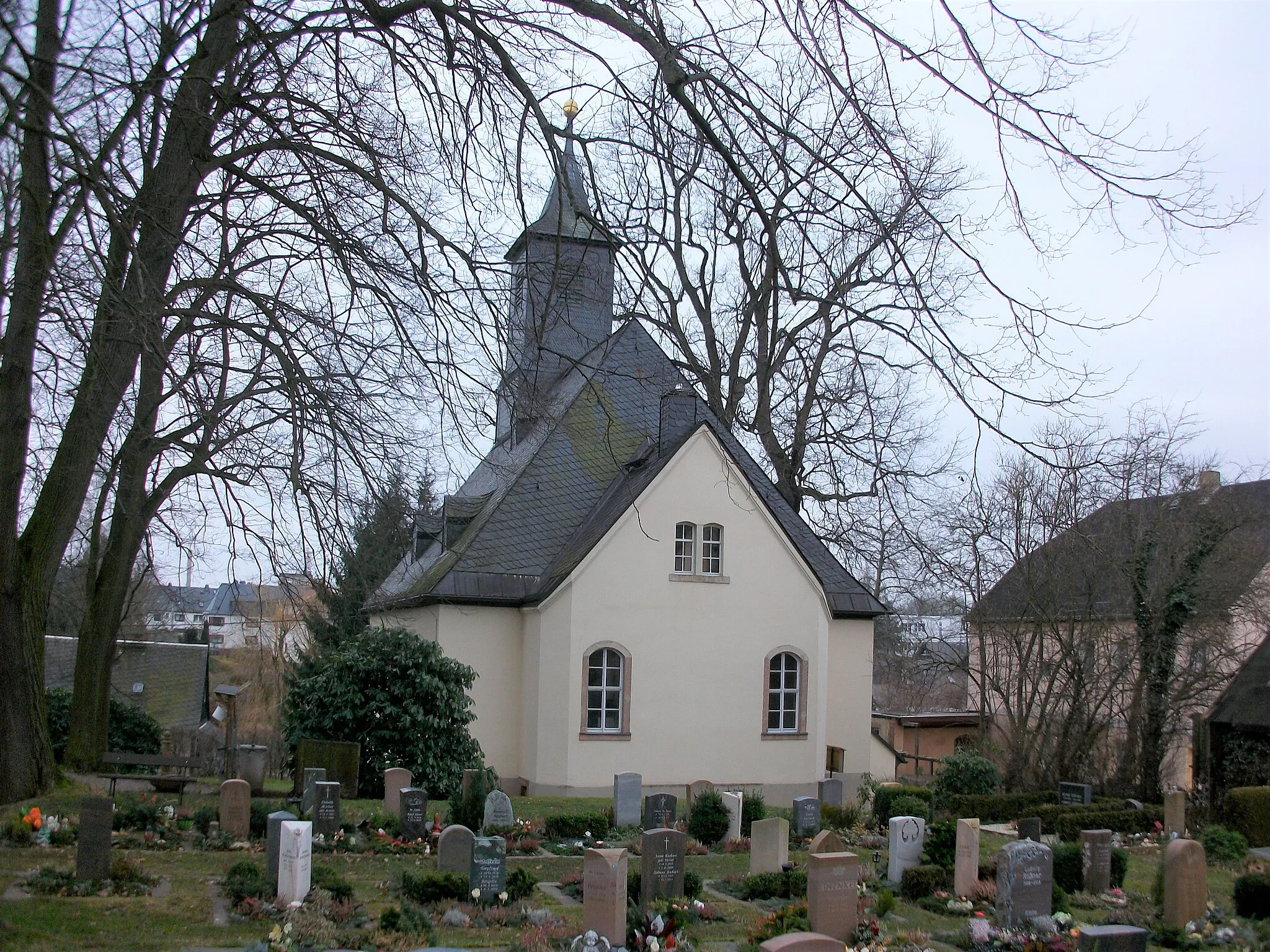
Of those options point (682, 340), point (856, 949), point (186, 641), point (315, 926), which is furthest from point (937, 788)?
point (186, 641)

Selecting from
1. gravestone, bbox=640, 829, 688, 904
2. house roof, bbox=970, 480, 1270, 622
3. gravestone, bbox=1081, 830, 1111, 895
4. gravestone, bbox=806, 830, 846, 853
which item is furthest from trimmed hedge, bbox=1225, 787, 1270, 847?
gravestone, bbox=640, 829, 688, 904

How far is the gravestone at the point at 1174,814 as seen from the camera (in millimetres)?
18141

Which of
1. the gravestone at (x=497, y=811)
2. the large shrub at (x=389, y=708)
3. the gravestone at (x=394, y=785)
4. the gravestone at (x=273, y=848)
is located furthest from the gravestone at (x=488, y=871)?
the large shrub at (x=389, y=708)

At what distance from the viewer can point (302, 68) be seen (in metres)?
10.1

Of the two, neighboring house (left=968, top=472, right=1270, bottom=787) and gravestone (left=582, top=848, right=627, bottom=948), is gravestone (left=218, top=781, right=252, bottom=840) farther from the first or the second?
neighboring house (left=968, top=472, right=1270, bottom=787)

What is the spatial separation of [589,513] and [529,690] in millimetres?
4253

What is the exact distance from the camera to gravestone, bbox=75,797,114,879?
1022 cm

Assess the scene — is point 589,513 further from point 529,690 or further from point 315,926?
point 315,926

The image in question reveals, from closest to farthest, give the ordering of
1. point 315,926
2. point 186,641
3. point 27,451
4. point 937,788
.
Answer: point 315,926 → point 27,451 → point 937,788 → point 186,641

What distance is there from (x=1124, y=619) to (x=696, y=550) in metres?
9.18

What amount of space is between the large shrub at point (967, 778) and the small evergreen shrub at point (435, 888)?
1139 cm

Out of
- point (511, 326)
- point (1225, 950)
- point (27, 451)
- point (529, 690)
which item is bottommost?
point (1225, 950)

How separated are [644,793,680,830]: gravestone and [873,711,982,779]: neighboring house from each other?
67.6 feet

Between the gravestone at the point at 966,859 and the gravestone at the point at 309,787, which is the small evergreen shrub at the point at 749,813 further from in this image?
the gravestone at the point at 309,787
